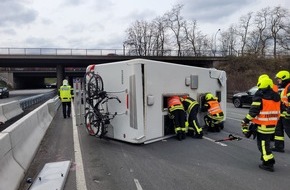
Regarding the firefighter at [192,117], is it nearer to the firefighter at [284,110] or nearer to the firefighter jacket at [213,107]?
the firefighter jacket at [213,107]

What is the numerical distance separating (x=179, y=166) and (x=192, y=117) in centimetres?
311

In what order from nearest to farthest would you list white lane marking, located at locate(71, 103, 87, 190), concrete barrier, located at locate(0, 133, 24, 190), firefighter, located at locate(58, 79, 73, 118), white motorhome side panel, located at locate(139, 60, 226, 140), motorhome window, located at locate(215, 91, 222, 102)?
1. concrete barrier, located at locate(0, 133, 24, 190)
2. white lane marking, located at locate(71, 103, 87, 190)
3. white motorhome side panel, located at locate(139, 60, 226, 140)
4. motorhome window, located at locate(215, 91, 222, 102)
5. firefighter, located at locate(58, 79, 73, 118)

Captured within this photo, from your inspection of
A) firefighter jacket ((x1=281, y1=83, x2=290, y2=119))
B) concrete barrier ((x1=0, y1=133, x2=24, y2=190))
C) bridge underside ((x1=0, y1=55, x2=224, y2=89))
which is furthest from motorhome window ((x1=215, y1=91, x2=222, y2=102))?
bridge underside ((x1=0, y1=55, x2=224, y2=89))

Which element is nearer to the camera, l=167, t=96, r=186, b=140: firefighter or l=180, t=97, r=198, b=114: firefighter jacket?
l=167, t=96, r=186, b=140: firefighter

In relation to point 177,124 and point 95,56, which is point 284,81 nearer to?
point 177,124

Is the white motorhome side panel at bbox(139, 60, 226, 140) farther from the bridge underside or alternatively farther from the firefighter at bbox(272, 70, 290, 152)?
the bridge underside

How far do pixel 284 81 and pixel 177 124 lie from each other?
2955mm

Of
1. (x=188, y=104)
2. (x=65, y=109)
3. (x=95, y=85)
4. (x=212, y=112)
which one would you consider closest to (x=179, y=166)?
(x=188, y=104)

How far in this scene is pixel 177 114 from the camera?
8383 millimetres

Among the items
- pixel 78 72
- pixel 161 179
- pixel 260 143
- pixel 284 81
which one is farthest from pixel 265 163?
pixel 78 72

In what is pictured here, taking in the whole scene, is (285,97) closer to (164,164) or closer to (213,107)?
(213,107)

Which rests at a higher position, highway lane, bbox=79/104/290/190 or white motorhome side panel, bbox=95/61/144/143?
white motorhome side panel, bbox=95/61/144/143

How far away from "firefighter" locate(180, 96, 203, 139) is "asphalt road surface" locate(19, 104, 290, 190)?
305 millimetres

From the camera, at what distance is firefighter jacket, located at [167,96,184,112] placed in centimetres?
836
